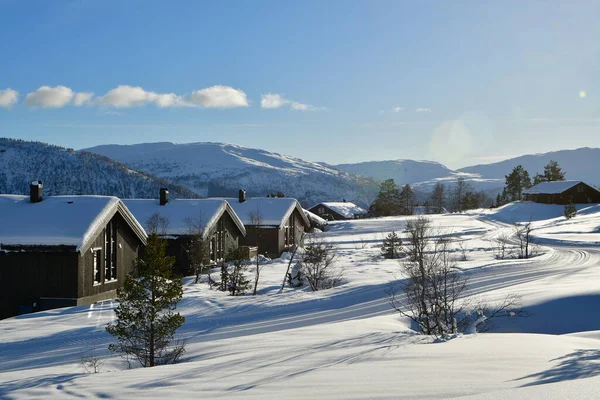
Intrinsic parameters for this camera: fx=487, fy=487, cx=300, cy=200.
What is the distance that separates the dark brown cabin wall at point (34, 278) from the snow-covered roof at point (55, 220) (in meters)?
0.62

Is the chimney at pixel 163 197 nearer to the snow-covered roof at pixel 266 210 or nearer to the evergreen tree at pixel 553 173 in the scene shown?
the snow-covered roof at pixel 266 210

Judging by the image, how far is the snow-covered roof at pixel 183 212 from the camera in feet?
93.9

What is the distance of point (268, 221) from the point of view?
38719 millimetres

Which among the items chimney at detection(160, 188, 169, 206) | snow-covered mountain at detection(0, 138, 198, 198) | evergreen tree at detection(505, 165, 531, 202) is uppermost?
snow-covered mountain at detection(0, 138, 198, 198)

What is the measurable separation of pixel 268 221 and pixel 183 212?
→ 998 centimetres

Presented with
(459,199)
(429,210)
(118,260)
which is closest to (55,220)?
(118,260)

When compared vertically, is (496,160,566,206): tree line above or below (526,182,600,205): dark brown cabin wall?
above

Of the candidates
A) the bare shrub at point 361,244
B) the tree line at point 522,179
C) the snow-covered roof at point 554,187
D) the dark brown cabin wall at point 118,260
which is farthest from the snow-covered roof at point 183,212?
the tree line at point 522,179

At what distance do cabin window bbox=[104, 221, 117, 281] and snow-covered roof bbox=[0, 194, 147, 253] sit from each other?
85 cm

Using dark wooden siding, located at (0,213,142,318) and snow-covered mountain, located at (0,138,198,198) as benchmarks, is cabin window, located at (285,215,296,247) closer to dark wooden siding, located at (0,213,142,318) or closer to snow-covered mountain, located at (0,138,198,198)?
dark wooden siding, located at (0,213,142,318)

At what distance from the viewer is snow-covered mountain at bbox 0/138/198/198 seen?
158375 millimetres

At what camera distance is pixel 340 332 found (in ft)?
40.6

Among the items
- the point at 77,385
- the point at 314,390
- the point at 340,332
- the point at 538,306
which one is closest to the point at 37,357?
the point at 77,385

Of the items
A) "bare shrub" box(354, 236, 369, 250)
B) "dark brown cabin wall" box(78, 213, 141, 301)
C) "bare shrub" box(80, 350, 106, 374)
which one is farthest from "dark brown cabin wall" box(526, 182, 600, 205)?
"bare shrub" box(80, 350, 106, 374)
